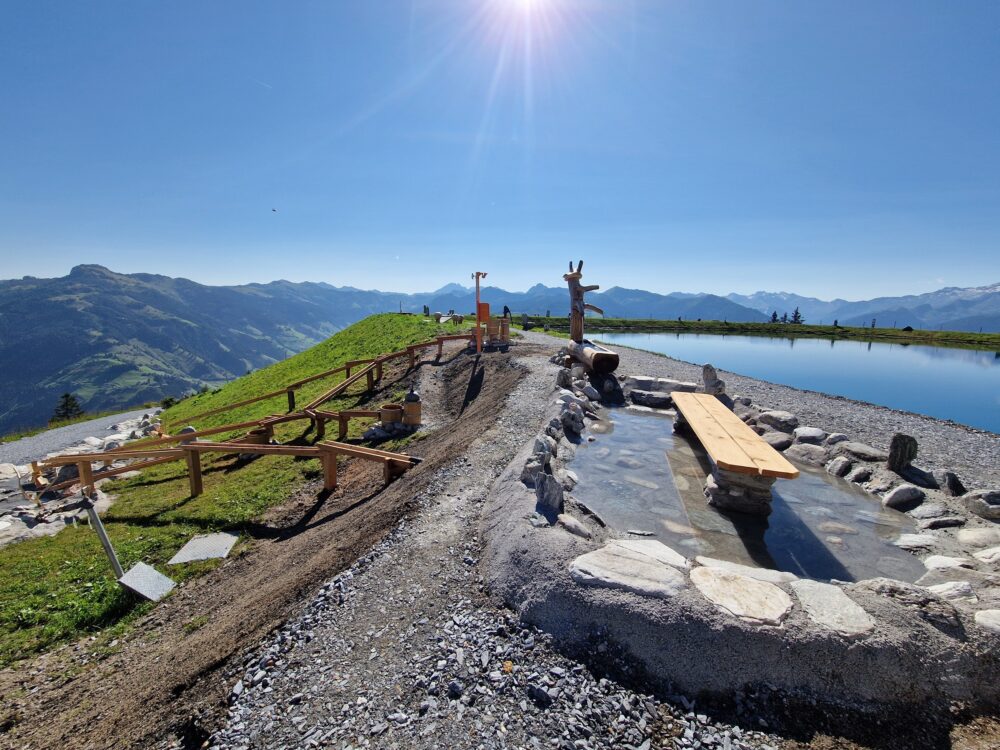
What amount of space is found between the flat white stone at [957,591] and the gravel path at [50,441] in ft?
127

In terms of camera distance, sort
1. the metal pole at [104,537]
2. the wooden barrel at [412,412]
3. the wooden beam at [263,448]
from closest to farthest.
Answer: the metal pole at [104,537] < the wooden beam at [263,448] < the wooden barrel at [412,412]

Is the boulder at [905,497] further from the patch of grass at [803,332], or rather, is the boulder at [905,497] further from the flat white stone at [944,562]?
the patch of grass at [803,332]

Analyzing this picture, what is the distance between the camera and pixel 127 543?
391 inches

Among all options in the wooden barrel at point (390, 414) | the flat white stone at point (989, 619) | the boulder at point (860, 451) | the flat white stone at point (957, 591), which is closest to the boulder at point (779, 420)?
the boulder at point (860, 451)

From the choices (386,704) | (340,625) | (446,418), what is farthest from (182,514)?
(386,704)

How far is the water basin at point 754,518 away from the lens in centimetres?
580

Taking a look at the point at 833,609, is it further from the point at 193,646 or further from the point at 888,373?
the point at 888,373

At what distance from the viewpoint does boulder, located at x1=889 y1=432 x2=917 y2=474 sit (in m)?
7.98

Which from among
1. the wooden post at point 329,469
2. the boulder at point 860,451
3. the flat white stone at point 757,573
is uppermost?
the boulder at point 860,451

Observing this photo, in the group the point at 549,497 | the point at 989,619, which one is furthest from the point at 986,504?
the point at 549,497

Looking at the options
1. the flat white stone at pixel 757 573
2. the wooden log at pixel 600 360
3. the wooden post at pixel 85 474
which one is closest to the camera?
the flat white stone at pixel 757 573

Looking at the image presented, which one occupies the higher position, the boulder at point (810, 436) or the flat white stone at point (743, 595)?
the boulder at point (810, 436)

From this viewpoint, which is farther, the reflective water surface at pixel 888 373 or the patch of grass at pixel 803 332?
the patch of grass at pixel 803 332

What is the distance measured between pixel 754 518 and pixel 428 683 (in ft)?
19.0
